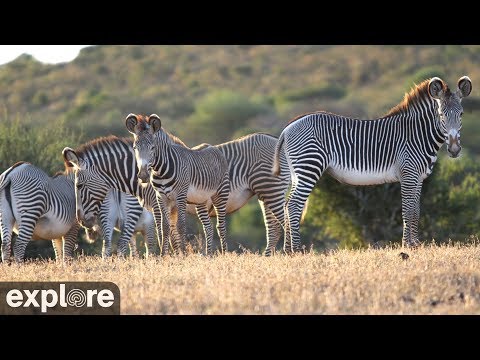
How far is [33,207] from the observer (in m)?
13.2

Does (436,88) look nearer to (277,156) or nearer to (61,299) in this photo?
(277,156)

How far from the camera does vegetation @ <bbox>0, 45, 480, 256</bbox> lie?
21.6 m

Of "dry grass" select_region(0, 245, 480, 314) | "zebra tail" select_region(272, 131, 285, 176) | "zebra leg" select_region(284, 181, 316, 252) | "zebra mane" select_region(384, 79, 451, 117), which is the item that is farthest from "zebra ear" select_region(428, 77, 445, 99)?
"dry grass" select_region(0, 245, 480, 314)

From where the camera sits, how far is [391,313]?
23.3ft

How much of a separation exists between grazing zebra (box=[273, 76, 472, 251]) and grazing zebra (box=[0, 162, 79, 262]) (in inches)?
144

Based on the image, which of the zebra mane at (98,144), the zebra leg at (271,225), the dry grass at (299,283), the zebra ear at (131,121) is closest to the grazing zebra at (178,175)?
the zebra ear at (131,121)

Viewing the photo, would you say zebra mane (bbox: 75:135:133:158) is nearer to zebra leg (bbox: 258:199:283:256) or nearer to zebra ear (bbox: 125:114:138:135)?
zebra ear (bbox: 125:114:138:135)

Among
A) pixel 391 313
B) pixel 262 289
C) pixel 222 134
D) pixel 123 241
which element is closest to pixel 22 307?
pixel 262 289

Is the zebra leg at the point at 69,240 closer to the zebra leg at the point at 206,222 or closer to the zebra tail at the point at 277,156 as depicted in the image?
the zebra leg at the point at 206,222

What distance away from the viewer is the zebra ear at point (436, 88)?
1216cm

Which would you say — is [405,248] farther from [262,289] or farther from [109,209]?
[109,209]

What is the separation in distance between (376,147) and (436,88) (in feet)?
3.96

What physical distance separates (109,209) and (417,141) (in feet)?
17.5

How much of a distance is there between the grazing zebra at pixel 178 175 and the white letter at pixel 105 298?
3.39m
